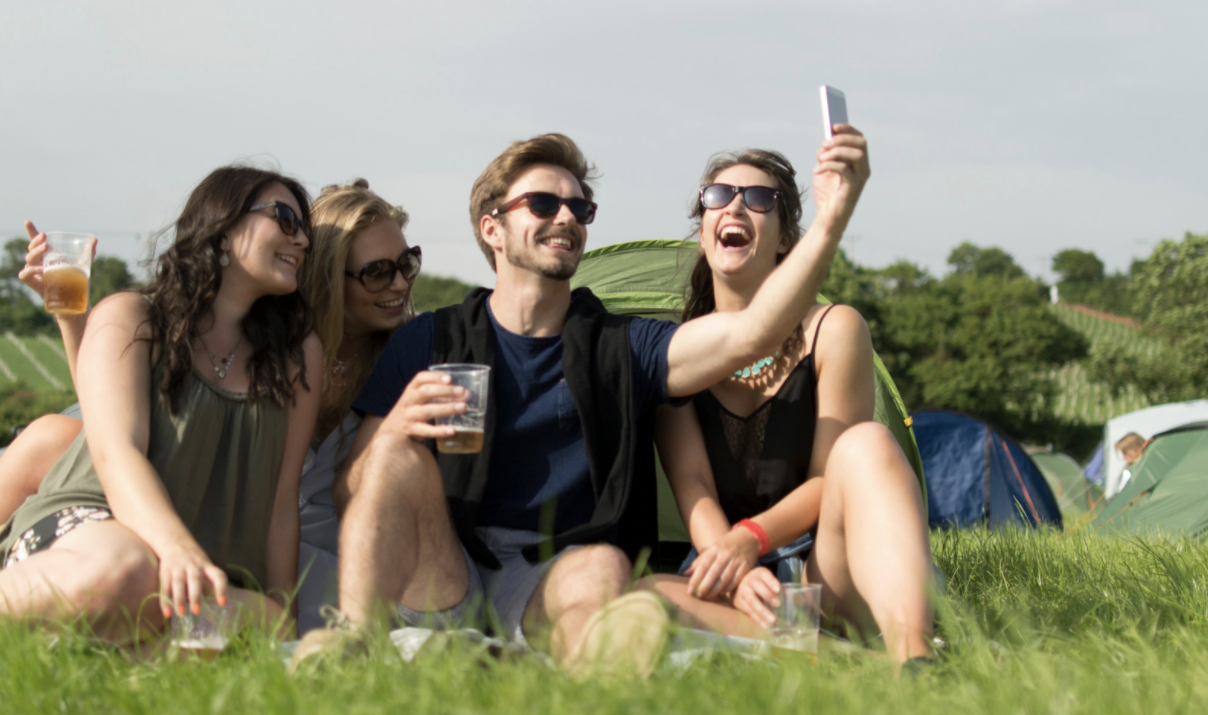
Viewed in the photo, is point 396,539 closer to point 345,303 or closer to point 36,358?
point 345,303

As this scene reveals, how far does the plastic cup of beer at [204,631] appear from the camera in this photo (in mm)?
2141

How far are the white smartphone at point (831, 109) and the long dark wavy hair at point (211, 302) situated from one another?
177cm

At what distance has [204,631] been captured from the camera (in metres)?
2.20

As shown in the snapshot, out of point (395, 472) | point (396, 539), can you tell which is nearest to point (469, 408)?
point (395, 472)

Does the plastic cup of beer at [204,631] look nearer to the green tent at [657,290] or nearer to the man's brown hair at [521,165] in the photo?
the man's brown hair at [521,165]

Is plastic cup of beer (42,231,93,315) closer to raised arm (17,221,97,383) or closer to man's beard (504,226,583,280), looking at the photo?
raised arm (17,221,97,383)

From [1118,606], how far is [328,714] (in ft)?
8.18

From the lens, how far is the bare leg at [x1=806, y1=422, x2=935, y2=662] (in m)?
2.18

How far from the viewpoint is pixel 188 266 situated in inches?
112

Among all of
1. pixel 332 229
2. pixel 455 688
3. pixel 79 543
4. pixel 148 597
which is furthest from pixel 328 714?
pixel 332 229

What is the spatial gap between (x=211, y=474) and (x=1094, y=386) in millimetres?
70612

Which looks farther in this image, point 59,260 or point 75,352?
point 75,352

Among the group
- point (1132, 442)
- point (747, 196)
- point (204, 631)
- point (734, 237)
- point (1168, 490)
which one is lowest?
point (1132, 442)

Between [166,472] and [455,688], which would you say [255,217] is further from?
[455,688]
